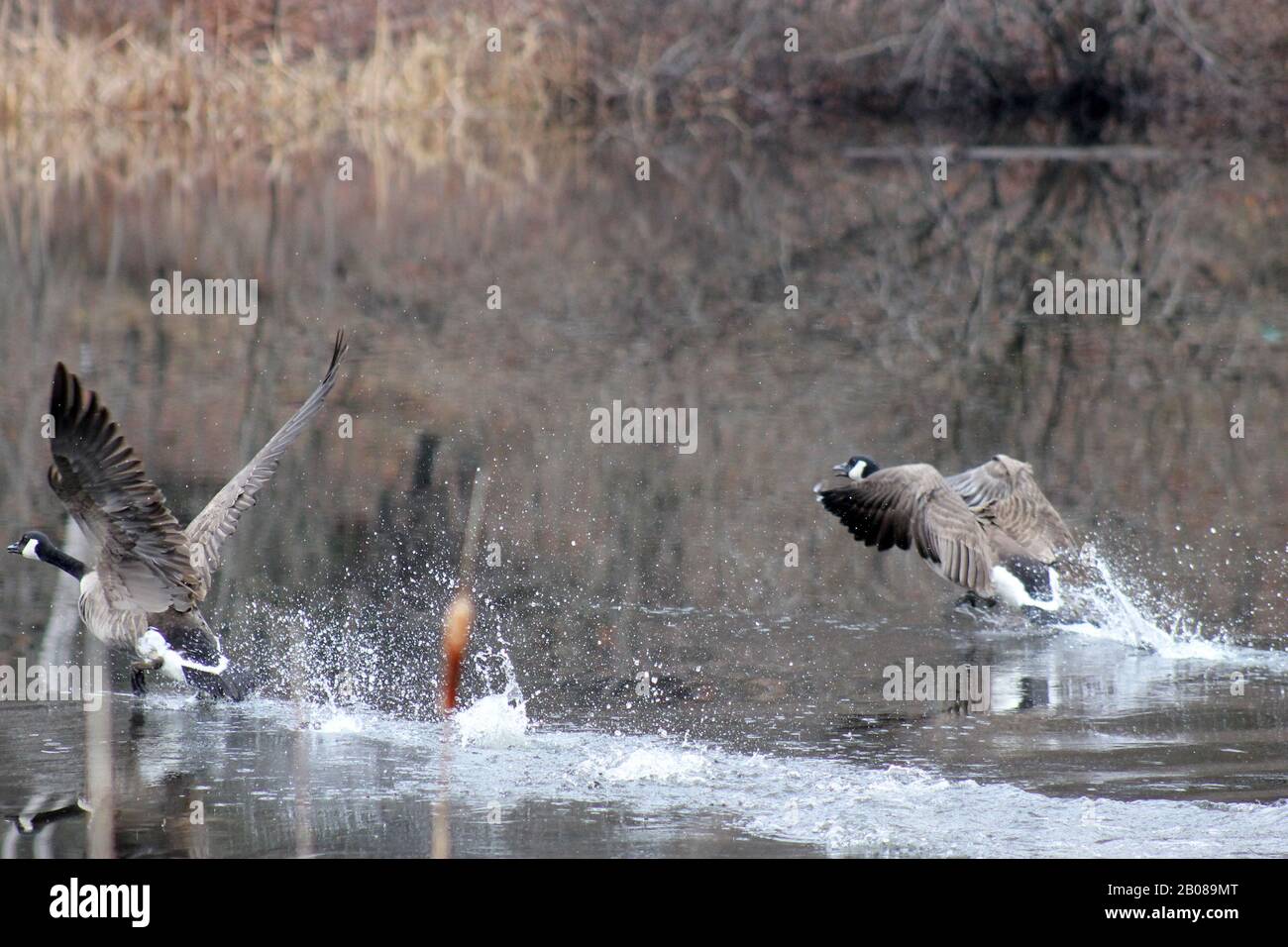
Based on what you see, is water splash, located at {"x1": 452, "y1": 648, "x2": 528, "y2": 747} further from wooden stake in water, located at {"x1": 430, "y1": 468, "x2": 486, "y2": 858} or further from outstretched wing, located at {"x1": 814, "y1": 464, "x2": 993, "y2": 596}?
outstretched wing, located at {"x1": 814, "y1": 464, "x2": 993, "y2": 596}

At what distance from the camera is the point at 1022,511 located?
845 cm

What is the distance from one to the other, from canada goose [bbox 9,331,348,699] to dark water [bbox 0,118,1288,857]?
0.64 ft

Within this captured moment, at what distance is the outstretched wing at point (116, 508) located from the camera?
6.43m

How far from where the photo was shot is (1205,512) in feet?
30.3

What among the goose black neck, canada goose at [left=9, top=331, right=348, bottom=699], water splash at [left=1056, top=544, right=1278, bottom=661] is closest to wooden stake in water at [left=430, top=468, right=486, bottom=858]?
canada goose at [left=9, top=331, right=348, bottom=699]

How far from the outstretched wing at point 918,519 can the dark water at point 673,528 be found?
0.93ft

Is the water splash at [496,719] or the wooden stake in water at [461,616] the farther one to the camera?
the wooden stake in water at [461,616]

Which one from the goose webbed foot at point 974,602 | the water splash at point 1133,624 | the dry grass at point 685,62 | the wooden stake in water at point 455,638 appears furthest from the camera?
the dry grass at point 685,62

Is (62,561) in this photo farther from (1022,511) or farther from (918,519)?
(1022,511)

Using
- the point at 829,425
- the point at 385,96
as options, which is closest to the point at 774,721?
the point at 829,425

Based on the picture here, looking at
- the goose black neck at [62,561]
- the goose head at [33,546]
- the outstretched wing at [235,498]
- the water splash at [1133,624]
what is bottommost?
the water splash at [1133,624]

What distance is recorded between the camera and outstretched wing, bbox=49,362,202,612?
643 cm

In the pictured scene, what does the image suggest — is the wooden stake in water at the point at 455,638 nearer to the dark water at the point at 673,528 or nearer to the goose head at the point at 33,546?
the dark water at the point at 673,528

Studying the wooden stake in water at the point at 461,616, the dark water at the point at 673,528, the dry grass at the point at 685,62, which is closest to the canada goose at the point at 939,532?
the dark water at the point at 673,528
